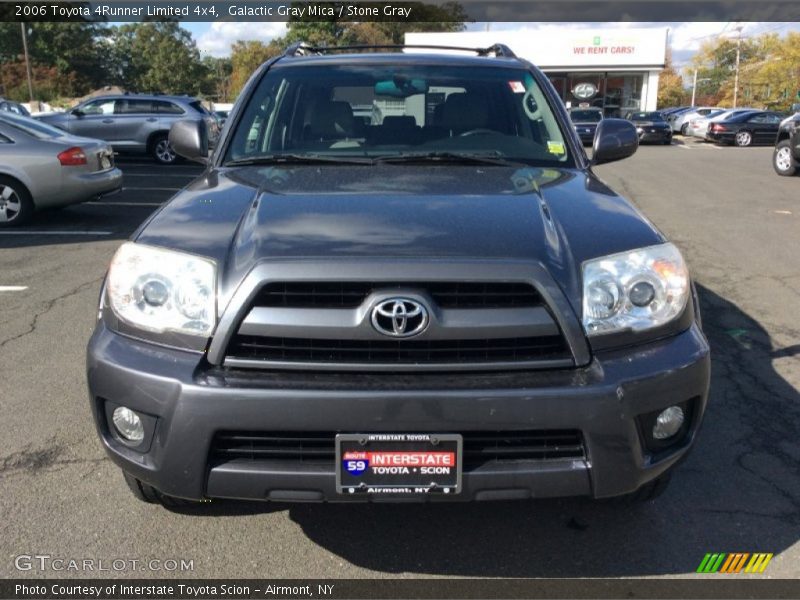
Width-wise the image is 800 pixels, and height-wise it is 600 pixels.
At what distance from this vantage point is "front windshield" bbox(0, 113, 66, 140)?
30.5 feet

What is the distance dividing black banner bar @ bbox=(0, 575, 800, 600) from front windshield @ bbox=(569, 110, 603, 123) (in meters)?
26.1

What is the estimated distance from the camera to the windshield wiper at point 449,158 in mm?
3385

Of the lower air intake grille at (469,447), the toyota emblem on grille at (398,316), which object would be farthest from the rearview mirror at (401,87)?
Answer: the lower air intake grille at (469,447)

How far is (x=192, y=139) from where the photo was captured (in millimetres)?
3906

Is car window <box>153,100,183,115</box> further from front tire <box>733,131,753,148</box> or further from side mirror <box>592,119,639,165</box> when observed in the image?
front tire <box>733,131,753,148</box>

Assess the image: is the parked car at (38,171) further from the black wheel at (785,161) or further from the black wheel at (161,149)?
the black wheel at (785,161)

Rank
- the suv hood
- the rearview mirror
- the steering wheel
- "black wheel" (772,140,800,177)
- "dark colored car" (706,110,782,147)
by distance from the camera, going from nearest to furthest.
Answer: the suv hood → the steering wheel → the rearview mirror → "black wheel" (772,140,800,177) → "dark colored car" (706,110,782,147)

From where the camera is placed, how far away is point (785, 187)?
1369cm

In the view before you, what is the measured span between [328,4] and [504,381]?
1397 inches

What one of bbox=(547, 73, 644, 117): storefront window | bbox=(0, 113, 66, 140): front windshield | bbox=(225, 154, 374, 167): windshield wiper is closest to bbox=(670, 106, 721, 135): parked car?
bbox=(547, 73, 644, 117): storefront window

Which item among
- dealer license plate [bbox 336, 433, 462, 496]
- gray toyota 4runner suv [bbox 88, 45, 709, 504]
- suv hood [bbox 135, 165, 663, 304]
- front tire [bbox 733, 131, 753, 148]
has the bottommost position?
front tire [bbox 733, 131, 753, 148]

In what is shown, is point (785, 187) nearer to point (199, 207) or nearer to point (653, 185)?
point (653, 185)

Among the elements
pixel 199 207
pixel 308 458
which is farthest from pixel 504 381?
pixel 199 207

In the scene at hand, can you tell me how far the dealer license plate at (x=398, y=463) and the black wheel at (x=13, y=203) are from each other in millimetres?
8293
